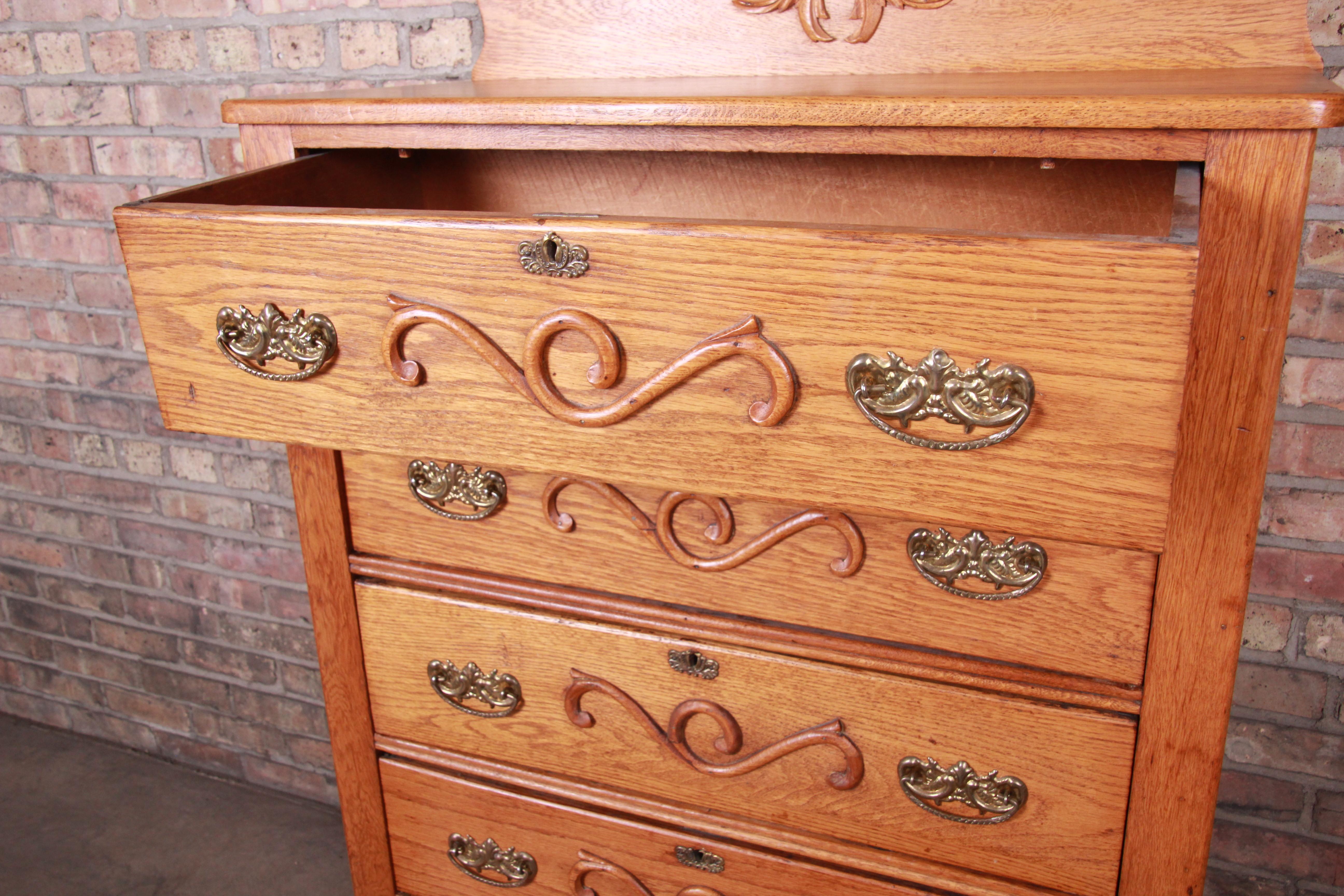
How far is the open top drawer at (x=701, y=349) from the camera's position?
61 centimetres

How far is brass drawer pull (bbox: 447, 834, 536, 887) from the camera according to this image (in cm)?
105

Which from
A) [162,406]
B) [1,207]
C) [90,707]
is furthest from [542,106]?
[90,707]

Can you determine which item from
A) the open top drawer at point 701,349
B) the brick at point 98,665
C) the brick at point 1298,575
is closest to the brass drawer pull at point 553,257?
the open top drawer at point 701,349

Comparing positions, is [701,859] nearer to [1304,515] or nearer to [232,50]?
[1304,515]

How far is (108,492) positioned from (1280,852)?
2.14 meters

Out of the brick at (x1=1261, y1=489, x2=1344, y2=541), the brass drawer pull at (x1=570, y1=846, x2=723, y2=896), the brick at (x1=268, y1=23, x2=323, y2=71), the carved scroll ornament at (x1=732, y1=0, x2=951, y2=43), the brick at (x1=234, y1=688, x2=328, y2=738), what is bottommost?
the brick at (x1=234, y1=688, x2=328, y2=738)

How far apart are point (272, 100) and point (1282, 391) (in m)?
1.18

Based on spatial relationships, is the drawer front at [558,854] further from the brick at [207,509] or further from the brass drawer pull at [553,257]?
the brick at [207,509]

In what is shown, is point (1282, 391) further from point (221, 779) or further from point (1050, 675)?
point (221, 779)

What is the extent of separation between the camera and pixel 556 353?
721 millimetres

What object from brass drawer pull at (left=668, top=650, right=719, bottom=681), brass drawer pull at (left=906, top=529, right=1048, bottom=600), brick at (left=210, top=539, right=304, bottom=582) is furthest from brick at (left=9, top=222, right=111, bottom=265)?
brass drawer pull at (left=906, top=529, right=1048, bottom=600)

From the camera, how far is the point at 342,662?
3.44ft

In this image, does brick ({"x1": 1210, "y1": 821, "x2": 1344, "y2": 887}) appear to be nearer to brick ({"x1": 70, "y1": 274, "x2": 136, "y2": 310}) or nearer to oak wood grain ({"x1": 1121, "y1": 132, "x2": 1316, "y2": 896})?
oak wood grain ({"x1": 1121, "y1": 132, "x2": 1316, "y2": 896})

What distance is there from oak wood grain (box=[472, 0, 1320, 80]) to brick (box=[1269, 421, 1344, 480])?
456 mm
